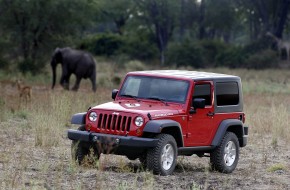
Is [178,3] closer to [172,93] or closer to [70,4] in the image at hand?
[70,4]

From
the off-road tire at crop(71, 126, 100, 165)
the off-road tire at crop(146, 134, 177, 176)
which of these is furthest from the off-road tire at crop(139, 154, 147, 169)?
the off-road tire at crop(71, 126, 100, 165)

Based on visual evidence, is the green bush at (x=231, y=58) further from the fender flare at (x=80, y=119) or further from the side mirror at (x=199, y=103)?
→ the fender flare at (x=80, y=119)

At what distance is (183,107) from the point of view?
42.3 feet

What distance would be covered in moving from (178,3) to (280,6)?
1343cm

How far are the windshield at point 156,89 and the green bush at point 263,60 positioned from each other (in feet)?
150

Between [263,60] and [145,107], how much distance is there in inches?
1841

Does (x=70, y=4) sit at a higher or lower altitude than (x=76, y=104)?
higher

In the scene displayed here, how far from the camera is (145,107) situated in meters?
12.7

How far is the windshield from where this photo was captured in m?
13.2

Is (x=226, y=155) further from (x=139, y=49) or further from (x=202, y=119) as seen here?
(x=139, y=49)

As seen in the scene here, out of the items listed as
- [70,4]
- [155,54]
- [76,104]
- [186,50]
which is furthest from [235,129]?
[155,54]

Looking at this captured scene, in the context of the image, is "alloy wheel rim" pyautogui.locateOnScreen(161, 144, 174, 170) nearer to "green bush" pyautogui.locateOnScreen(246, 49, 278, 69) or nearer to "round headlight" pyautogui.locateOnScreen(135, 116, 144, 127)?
"round headlight" pyautogui.locateOnScreen(135, 116, 144, 127)

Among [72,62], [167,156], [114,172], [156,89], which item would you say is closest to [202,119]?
[156,89]

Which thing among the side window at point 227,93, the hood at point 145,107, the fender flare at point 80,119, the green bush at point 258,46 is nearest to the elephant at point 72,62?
the side window at point 227,93
